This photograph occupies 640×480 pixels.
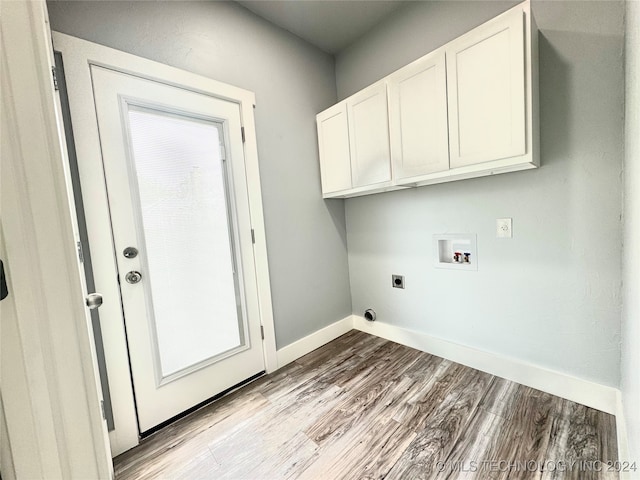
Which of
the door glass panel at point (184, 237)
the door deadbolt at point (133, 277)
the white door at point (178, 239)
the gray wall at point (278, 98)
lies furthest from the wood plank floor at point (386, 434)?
the door deadbolt at point (133, 277)

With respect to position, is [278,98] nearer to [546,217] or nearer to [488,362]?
[546,217]

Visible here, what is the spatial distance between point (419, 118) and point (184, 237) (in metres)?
1.70

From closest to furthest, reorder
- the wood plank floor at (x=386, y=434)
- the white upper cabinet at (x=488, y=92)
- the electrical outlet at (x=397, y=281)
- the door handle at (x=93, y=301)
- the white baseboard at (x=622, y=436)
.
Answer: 1. the door handle at (x=93, y=301)
2. the white baseboard at (x=622, y=436)
3. the wood plank floor at (x=386, y=434)
4. the white upper cabinet at (x=488, y=92)
5. the electrical outlet at (x=397, y=281)

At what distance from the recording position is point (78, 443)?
0.55 metres

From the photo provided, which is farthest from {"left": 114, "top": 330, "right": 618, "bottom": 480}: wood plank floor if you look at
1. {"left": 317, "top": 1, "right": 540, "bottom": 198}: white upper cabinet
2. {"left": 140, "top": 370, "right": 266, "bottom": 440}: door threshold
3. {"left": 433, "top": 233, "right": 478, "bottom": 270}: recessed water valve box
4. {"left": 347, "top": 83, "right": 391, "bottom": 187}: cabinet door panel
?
{"left": 347, "top": 83, "right": 391, "bottom": 187}: cabinet door panel

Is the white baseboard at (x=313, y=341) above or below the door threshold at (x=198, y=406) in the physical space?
above

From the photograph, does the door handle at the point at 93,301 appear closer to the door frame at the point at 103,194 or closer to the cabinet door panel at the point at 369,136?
the door frame at the point at 103,194

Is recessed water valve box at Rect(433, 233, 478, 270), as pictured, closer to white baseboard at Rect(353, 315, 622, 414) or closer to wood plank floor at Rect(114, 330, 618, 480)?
white baseboard at Rect(353, 315, 622, 414)

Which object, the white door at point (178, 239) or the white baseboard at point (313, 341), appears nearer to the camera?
the white door at point (178, 239)

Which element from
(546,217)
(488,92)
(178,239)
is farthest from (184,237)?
(546,217)

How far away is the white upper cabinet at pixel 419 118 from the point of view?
5.18 feet

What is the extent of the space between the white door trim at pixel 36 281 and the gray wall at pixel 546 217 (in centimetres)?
202

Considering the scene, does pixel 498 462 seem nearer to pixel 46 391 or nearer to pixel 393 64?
pixel 46 391

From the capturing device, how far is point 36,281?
499mm
